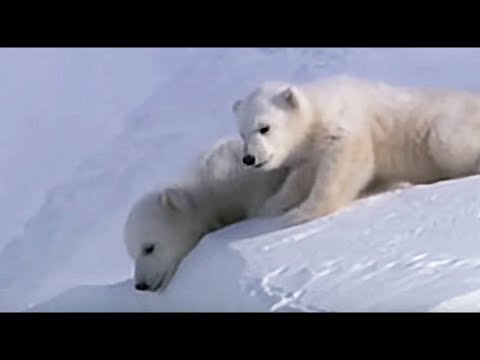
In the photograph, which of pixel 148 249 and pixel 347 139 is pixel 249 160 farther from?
pixel 148 249

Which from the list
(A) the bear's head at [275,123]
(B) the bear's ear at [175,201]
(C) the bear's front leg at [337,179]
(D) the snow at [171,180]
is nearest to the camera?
(D) the snow at [171,180]

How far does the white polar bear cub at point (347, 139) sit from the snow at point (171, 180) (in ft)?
0.40

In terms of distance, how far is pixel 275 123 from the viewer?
496 centimetres

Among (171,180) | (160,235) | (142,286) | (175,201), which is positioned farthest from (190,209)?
(171,180)

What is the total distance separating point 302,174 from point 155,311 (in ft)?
2.42

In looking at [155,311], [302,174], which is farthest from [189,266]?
[302,174]

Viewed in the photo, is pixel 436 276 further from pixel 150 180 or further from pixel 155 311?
pixel 150 180

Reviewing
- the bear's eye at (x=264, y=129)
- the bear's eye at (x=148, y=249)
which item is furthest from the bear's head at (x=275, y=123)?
the bear's eye at (x=148, y=249)

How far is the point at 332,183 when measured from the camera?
479 centimetres

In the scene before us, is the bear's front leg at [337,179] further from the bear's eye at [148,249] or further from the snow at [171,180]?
the bear's eye at [148,249]

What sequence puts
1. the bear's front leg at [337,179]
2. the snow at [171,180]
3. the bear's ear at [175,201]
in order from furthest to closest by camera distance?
the bear's ear at [175,201] < the bear's front leg at [337,179] < the snow at [171,180]

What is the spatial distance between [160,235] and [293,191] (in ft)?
1.71

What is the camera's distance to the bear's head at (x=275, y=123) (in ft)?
16.1

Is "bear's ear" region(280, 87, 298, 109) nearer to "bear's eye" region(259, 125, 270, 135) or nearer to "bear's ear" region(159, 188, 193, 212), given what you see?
Result: "bear's eye" region(259, 125, 270, 135)
